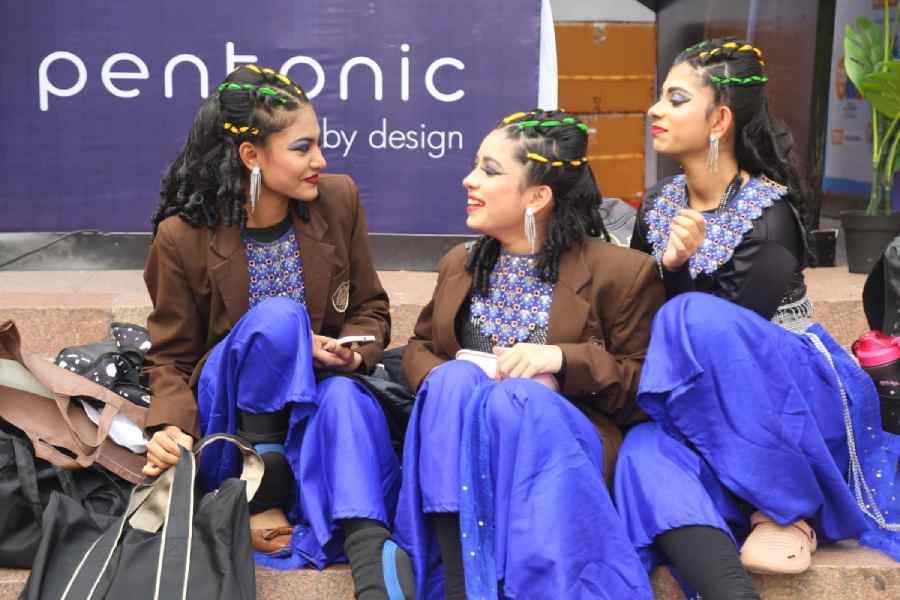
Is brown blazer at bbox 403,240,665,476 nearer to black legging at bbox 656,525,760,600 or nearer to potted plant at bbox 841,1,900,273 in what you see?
black legging at bbox 656,525,760,600

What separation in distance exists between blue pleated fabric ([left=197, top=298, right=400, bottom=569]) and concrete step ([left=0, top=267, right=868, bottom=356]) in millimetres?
1499

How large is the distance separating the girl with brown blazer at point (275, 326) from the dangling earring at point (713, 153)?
105 centimetres

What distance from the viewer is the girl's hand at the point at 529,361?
3.22 meters

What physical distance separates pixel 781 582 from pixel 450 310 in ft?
3.65

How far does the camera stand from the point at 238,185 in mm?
3621

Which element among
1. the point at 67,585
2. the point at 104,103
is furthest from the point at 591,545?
the point at 104,103

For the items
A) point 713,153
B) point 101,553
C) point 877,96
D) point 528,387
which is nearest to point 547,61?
point 877,96

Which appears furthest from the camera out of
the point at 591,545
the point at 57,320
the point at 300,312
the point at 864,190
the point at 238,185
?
the point at 864,190

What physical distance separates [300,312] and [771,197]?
1328mm

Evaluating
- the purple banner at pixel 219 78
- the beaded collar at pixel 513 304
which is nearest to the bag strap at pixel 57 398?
the beaded collar at pixel 513 304

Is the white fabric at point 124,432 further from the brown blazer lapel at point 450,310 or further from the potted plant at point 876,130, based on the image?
the potted plant at point 876,130

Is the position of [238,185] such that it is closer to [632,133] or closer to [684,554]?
[684,554]

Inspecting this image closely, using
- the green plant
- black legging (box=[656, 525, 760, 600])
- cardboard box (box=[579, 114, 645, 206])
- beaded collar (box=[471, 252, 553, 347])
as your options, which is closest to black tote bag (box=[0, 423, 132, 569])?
beaded collar (box=[471, 252, 553, 347])

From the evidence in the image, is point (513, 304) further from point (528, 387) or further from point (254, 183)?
point (254, 183)
